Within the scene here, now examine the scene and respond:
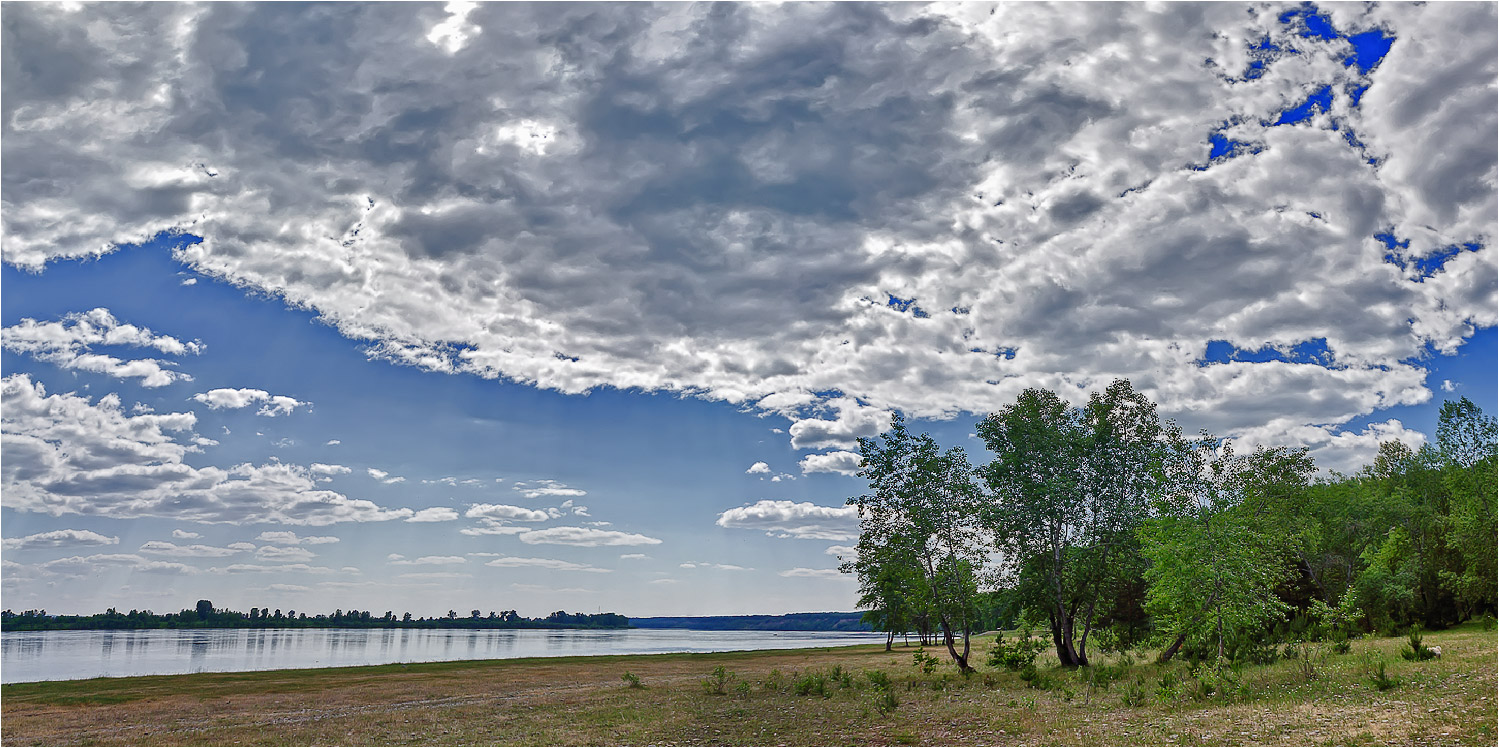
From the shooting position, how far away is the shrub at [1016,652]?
41.0 metres

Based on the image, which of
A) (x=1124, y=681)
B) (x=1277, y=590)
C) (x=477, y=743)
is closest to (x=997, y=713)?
(x=1124, y=681)

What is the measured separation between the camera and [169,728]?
33438 mm

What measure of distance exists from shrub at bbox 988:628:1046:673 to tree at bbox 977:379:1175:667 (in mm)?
3842

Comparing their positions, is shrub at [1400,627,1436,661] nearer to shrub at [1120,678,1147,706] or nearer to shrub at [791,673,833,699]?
shrub at [1120,678,1147,706]

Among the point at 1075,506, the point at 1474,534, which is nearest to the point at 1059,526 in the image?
the point at 1075,506

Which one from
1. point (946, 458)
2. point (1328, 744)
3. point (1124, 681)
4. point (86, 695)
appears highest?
point (946, 458)

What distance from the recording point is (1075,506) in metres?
44.9

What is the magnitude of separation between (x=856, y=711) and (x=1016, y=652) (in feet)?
44.6

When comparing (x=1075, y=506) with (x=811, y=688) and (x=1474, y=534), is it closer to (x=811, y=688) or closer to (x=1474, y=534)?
(x=811, y=688)

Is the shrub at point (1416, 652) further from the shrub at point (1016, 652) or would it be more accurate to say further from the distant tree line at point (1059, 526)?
the shrub at point (1016, 652)

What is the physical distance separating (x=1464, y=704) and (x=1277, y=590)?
47.3 metres

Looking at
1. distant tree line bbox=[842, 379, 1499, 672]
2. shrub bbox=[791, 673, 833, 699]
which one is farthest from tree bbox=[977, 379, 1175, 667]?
shrub bbox=[791, 673, 833, 699]

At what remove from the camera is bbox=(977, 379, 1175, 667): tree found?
44500mm

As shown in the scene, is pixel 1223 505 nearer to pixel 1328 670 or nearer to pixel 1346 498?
pixel 1328 670
